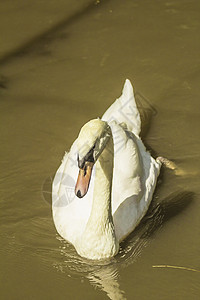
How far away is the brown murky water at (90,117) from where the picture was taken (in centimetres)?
456

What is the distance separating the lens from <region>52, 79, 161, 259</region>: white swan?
162 inches

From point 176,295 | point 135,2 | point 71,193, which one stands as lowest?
point 176,295

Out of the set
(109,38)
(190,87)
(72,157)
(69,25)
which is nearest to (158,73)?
(190,87)

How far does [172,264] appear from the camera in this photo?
463 centimetres

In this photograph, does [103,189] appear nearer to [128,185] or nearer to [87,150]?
[128,185]

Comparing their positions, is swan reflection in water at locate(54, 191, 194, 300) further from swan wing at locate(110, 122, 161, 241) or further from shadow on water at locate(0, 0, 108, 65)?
shadow on water at locate(0, 0, 108, 65)

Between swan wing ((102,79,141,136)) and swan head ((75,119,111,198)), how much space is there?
1.63 m

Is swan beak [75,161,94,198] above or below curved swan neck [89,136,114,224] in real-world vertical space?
above

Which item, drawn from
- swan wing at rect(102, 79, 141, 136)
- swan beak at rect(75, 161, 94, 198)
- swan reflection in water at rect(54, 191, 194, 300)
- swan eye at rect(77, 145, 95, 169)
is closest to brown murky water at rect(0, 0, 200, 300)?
swan reflection in water at rect(54, 191, 194, 300)

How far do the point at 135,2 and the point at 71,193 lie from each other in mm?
4463

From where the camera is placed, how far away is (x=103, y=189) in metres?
4.51

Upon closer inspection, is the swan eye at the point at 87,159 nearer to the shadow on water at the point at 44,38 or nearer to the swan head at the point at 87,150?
the swan head at the point at 87,150

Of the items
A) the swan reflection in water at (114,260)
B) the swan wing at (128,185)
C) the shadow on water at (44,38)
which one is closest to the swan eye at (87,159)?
the swan wing at (128,185)

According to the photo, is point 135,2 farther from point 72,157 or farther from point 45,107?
point 72,157
